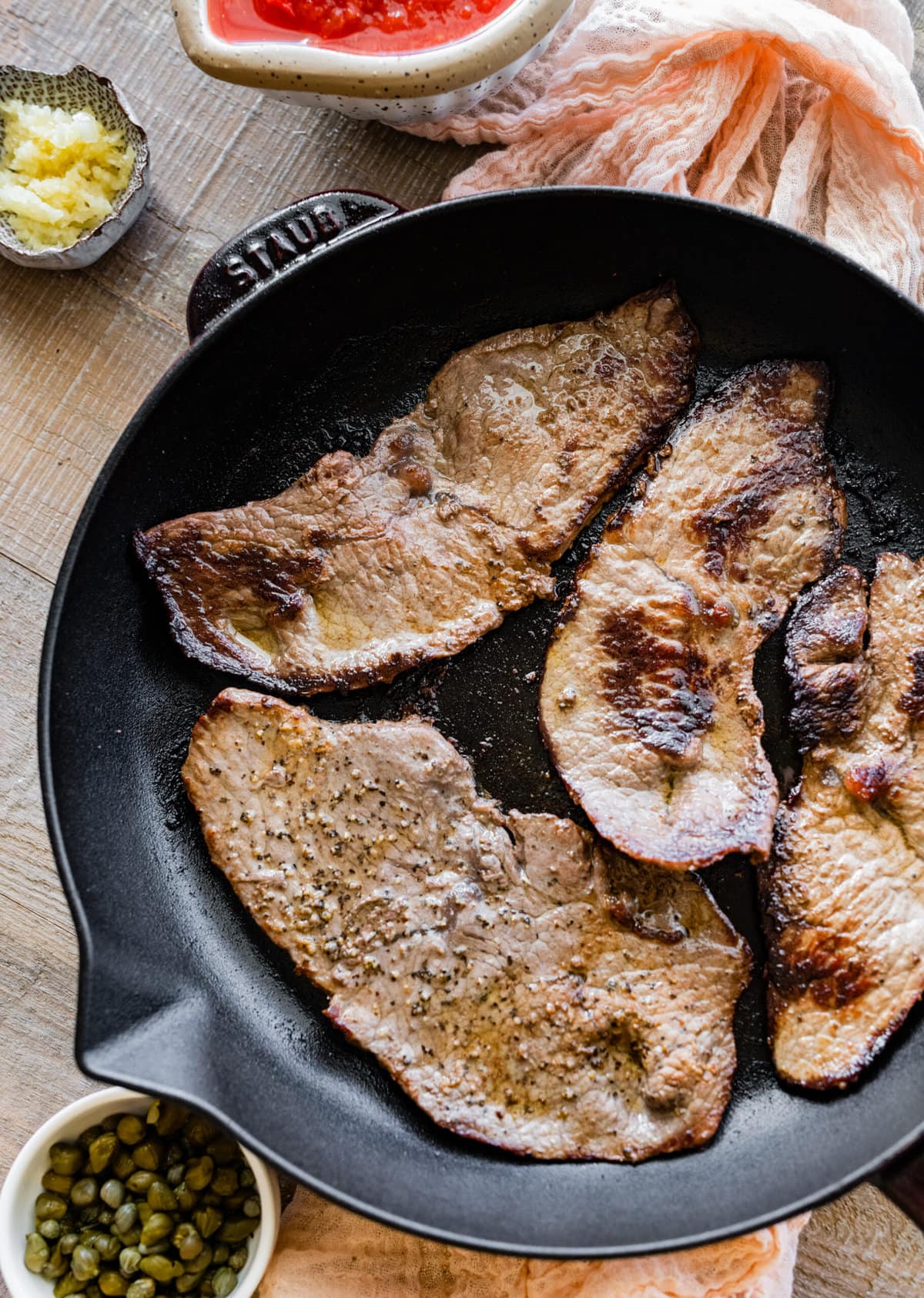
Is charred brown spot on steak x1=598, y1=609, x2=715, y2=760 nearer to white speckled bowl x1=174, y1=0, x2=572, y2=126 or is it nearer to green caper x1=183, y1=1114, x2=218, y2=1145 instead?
white speckled bowl x1=174, y1=0, x2=572, y2=126

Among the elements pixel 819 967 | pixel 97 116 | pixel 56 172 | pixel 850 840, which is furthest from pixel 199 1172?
pixel 97 116

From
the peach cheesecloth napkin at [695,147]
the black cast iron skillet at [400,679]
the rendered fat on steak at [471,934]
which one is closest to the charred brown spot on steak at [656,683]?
the black cast iron skillet at [400,679]

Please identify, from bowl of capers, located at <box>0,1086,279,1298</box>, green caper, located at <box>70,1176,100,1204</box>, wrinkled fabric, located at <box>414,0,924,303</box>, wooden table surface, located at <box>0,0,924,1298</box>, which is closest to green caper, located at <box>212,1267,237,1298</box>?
bowl of capers, located at <box>0,1086,279,1298</box>

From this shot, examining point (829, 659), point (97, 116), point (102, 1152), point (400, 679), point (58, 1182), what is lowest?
point (58, 1182)

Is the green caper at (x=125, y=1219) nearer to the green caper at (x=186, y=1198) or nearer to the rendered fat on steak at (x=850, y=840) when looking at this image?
the green caper at (x=186, y=1198)

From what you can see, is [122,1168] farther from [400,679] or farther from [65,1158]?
[400,679]
